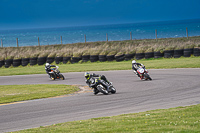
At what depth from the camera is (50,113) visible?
38.6 ft

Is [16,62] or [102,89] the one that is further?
[16,62]

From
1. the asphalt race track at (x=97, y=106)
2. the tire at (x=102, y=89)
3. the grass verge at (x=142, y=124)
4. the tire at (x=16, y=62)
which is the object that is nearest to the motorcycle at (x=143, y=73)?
the asphalt race track at (x=97, y=106)

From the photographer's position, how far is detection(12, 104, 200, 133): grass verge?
7.59m

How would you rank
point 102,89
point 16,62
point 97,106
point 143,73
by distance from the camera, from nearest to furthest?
point 97,106 → point 102,89 → point 143,73 → point 16,62

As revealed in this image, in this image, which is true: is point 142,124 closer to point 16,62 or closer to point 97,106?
point 97,106

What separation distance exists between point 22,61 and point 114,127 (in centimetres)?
3223

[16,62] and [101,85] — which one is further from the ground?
[16,62]

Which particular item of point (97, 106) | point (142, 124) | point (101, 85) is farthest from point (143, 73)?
point (142, 124)

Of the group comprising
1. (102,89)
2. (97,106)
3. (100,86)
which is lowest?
(97,106)

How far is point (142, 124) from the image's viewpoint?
827 cm

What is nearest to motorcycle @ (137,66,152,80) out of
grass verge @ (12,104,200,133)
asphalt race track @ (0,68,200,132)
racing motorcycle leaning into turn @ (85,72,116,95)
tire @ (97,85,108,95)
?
asphalt race track @ (0,68,200,132)

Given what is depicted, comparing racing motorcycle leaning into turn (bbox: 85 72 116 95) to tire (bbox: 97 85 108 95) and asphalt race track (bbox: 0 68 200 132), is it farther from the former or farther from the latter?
asphalt race track (bbox: 0 68 200 132)

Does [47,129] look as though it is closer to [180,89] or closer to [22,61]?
[180,89]

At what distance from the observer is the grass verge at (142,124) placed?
7.59 m
